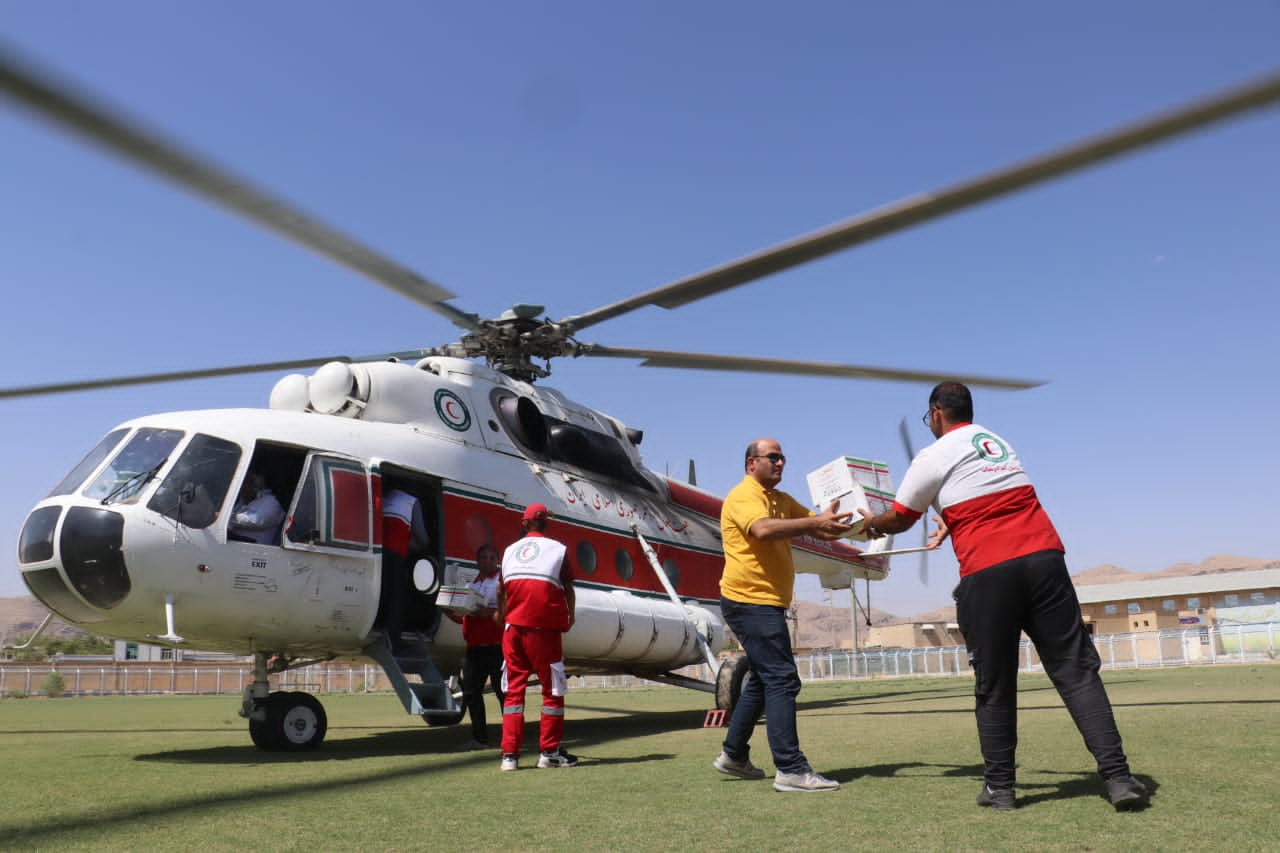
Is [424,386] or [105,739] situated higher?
[424,386]

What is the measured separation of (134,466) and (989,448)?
242 inches

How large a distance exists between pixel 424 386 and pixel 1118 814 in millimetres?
7202

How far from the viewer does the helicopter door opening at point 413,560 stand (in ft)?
27.0

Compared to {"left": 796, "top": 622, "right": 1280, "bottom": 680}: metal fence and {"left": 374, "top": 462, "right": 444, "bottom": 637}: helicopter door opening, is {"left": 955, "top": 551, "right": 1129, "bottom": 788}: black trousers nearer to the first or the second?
{"left": 374, "top": 462, "right": 444, "bottom": 637}: helicopter door opening

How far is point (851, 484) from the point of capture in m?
9.70

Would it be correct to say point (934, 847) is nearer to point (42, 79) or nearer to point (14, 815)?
point (42, 79)

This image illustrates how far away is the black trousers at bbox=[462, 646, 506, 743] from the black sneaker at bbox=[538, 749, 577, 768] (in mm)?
1771

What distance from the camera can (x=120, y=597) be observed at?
6.75m

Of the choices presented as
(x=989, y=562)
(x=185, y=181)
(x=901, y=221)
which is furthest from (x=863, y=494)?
(x=185, y=181)

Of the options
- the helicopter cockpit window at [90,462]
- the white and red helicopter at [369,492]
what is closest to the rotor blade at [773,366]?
the white and red helicopter at [369,492]

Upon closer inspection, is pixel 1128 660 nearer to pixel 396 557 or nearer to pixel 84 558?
pixel 396 557

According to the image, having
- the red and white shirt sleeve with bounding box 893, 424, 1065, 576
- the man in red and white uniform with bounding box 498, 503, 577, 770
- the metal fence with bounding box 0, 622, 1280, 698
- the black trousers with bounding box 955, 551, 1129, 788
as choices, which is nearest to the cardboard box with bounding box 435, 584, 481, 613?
the man in red and white uniform with bounding box 498, 503, 577, 770

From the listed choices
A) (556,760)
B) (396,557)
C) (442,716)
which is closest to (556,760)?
(556,760)

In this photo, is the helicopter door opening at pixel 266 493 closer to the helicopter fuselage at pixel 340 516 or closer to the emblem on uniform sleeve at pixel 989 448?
the helicopter fuselage at pixel 340 516
